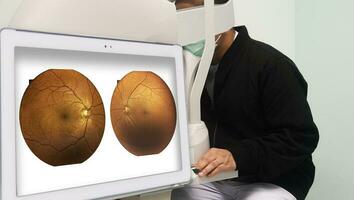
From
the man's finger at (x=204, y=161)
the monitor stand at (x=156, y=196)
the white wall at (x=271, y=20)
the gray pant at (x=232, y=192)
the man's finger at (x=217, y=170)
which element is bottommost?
the gray pant at (x=232, y=192)

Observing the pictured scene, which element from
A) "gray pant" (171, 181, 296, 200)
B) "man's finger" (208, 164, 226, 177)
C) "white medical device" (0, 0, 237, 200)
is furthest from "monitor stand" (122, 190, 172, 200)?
"gray pant" (171, 181, 296, 200)

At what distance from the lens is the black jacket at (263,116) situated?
969 mm

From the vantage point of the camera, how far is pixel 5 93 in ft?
1.90

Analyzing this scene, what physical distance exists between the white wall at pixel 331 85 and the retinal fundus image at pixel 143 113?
3.63 feet

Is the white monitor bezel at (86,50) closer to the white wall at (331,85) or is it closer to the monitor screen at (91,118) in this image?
the monitor screen at (91,118)

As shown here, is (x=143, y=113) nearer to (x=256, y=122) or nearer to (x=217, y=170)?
(x=217, y=170)

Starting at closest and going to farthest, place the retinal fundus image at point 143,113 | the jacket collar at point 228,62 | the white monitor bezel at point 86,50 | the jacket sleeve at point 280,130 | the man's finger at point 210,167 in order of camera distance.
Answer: the white monitor bezel at point 86,50, the retinal fundus image at point 143,113, the man's finger at point 210,167, the jacket sleeve at point 280,130, the jacket collar at point 228,62

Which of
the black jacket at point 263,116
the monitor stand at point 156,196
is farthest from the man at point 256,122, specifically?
the monitor stand at point 156,196

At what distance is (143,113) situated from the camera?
734 millimetres

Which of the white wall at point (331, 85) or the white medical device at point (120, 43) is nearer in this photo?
the white medical device at point (120, 43)

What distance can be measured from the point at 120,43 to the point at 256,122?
1.81 feet

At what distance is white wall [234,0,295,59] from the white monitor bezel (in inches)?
37.1

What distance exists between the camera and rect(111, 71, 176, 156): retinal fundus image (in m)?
0.70

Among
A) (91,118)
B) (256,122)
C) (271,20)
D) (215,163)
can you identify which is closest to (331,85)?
(271,20)
